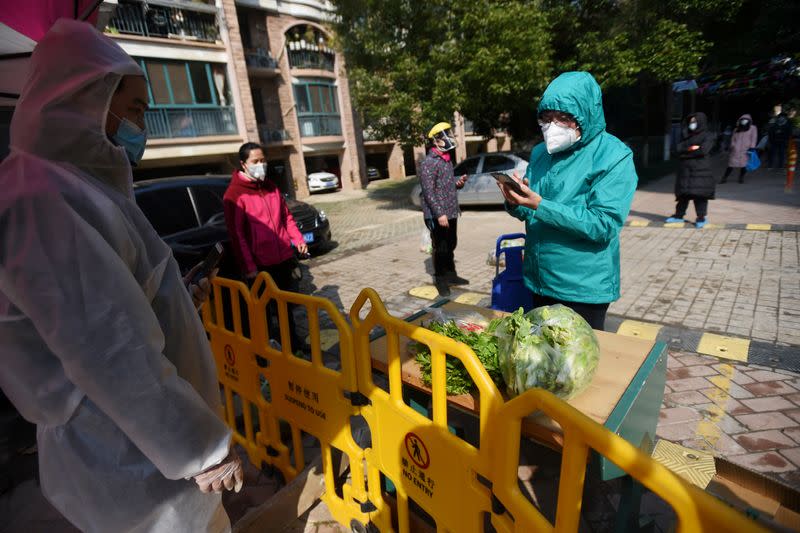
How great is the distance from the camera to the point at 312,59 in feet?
72.1

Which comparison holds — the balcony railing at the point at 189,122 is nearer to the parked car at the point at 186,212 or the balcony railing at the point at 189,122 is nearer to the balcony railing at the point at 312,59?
the balcony railing at the point at 312,59

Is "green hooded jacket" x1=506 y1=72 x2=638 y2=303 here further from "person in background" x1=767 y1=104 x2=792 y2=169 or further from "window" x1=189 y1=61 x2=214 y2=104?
"window" x1=189 y1=61 x2=214 y2=104

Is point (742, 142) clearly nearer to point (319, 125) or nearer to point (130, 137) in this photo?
point (130, 137)

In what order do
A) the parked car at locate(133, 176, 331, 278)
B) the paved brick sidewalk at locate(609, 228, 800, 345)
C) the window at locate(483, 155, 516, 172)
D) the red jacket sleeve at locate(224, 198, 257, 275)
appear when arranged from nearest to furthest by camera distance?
the red jacket sleeve at locate(224, 198, 257, 275), the paved brick sidewalk at locate(609, 228, 800, 345), the parked car at locate(133, 176, 331, 278), the window at locate(483, 155, 516, 172)

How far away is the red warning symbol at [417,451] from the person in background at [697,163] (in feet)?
25.3

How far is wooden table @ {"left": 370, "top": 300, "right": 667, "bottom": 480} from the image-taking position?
1.54 m

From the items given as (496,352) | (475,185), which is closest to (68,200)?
(496,352)

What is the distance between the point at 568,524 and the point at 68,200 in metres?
1.63

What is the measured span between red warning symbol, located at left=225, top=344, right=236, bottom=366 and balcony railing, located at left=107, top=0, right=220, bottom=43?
16.6 metres

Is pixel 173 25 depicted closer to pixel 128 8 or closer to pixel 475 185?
pixel 128 8

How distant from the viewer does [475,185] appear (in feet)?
39.1

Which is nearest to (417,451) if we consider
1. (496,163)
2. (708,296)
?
(708,296)

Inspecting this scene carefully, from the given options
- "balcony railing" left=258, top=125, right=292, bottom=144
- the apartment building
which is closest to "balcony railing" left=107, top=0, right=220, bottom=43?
the apartment building

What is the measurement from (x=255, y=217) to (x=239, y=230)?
0.59 ft
